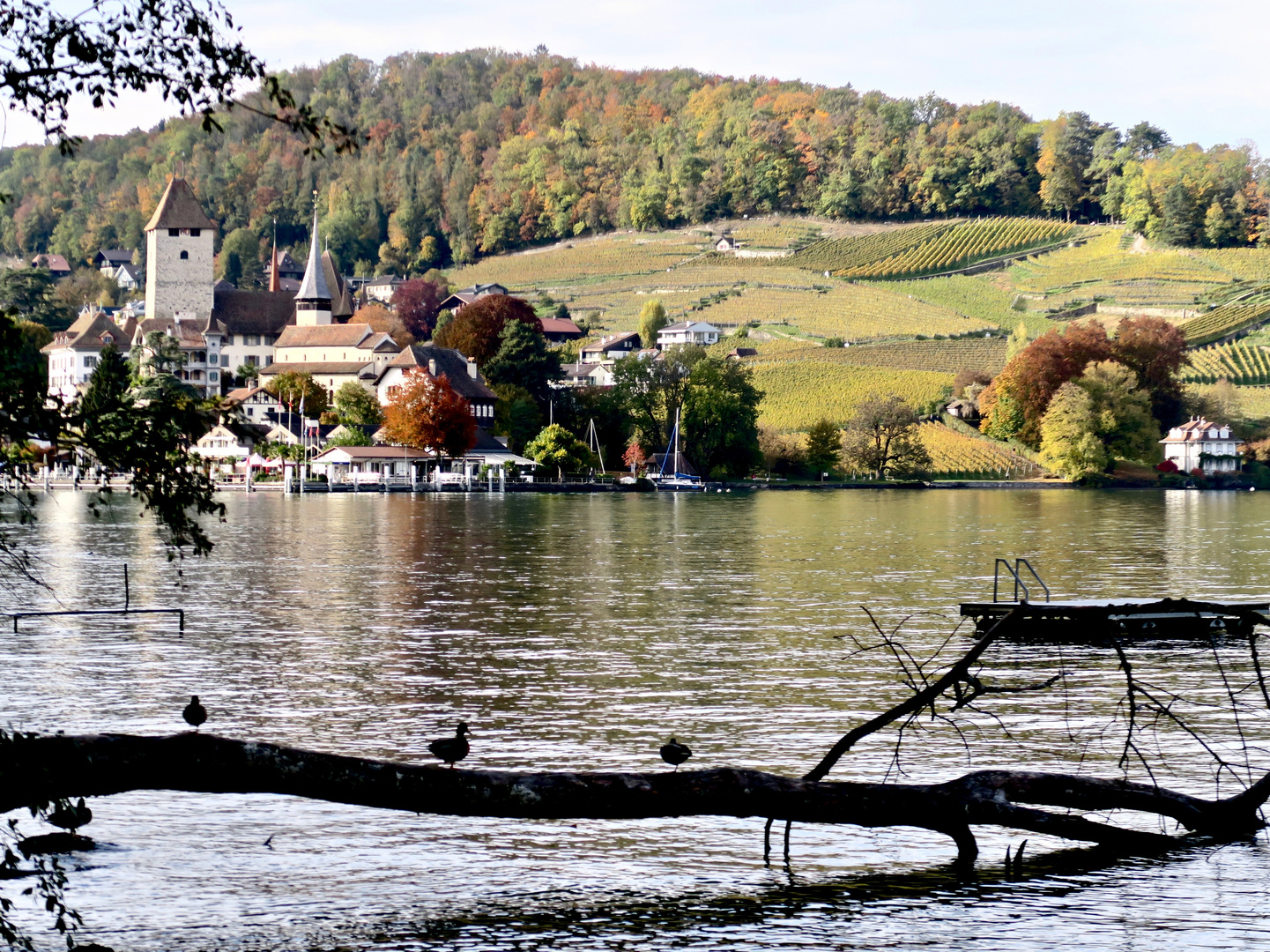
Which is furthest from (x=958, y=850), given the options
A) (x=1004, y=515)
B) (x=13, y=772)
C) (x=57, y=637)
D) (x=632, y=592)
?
(x=1004, y=515)

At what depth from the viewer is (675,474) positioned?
12625 cm

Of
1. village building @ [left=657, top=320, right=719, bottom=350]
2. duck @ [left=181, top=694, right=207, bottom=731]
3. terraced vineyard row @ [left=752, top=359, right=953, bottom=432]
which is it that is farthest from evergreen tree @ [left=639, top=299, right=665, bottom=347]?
duck @ [left=181, top=694, right=207, bottom=731]

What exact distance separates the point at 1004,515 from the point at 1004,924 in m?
69.3

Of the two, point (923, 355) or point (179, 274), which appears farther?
point (179, 274)

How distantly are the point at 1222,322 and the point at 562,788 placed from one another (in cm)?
15958

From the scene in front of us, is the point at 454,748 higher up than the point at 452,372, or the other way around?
the point at 452,372

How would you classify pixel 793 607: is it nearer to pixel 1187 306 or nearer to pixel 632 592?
pixel 632 592

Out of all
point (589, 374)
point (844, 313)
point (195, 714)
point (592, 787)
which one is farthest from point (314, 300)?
point (592, 787)

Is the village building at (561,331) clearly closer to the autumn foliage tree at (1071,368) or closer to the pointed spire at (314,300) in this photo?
the pointed spire at (314,300)

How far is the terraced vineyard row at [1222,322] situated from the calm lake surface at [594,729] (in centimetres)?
11305

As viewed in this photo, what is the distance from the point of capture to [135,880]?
13.2 m

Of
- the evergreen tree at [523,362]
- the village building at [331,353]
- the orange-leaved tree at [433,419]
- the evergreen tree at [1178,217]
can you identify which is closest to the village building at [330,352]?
the village building at [331,353]

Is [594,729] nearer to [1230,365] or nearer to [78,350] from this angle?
[1230,365]

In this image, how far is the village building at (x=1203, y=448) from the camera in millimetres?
136625
